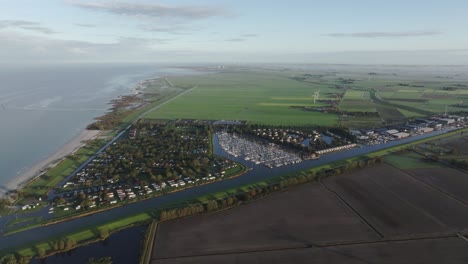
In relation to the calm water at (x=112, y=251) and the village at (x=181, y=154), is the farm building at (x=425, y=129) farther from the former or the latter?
the calm water at (x=112, y=251)

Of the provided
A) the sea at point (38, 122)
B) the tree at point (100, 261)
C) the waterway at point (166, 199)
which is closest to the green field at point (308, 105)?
the sea at point (38, 122)

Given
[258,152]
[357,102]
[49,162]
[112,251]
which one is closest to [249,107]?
[357,102]

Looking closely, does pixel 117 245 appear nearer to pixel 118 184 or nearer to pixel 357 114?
pixel 118 184

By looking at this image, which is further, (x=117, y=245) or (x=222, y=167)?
(x=222, y=167)

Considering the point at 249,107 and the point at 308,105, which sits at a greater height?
the point at 308,105

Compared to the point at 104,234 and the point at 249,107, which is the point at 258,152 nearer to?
the point at 104,234

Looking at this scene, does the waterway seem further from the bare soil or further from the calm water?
the bare soil

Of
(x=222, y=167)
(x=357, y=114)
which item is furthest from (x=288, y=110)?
(x=222, y=167)

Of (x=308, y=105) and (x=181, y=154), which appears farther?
(x=308, y=105)

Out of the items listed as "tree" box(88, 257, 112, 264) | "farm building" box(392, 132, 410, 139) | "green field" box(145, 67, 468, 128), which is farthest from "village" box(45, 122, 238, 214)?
"farm building" box(392, 132, 410, 139)
